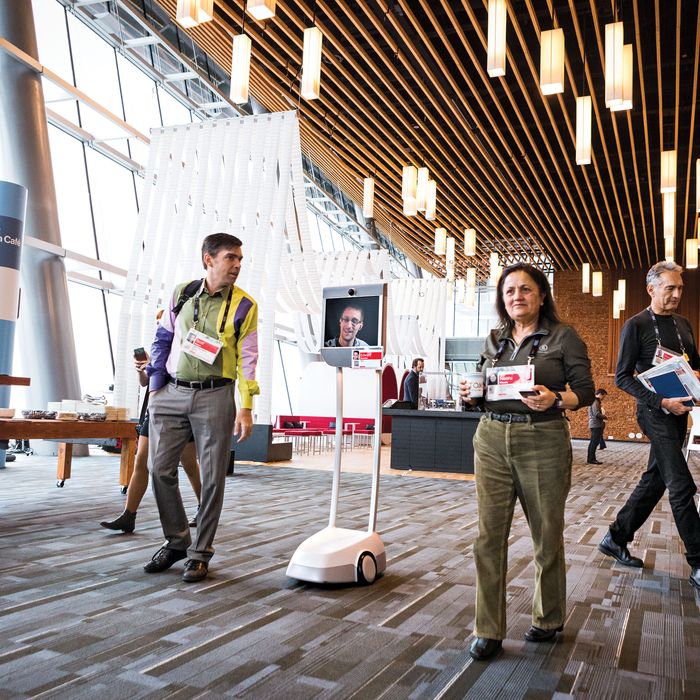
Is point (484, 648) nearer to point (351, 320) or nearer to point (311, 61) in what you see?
point (351, 320)

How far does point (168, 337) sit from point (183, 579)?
1.08m

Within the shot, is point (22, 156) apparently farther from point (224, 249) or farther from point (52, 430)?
point (224, 249)

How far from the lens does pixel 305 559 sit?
2.81m

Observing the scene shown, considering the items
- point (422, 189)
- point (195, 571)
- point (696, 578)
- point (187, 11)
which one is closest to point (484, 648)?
point (195, 571)

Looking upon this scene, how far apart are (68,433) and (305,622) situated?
2.82 m

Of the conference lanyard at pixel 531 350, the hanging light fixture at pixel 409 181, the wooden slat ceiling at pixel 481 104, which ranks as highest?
the wooden slat ceiling at pixel 481 104

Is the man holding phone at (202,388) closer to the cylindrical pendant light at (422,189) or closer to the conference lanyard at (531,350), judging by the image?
the conference lanyard at (531,350)

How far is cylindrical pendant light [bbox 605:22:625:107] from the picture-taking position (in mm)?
5375

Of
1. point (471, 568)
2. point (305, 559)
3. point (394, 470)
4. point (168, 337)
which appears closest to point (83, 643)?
point (305, 559)

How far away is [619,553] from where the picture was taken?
137 inches

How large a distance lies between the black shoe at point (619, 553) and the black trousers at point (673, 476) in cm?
34

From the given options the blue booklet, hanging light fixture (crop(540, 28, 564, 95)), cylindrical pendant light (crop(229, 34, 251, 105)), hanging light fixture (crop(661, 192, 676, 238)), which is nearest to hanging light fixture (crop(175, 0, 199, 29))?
cylindrical pendant light (crop(229, 34, 251, 105))

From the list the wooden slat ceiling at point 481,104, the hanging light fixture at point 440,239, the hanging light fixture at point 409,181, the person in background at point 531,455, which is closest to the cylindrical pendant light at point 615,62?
the wooden slat ceiling at point 481,104

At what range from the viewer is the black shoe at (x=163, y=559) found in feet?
9.55
